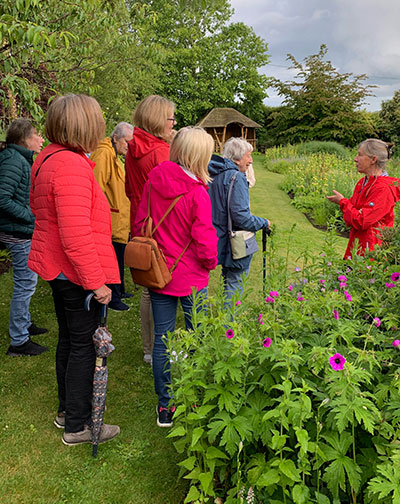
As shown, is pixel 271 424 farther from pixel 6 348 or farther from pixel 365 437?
pixel 6 348

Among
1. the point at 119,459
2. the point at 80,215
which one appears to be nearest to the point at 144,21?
the point at 80,215

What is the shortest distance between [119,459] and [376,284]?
81.5 inches

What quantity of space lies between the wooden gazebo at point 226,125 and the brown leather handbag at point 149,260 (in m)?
32.5

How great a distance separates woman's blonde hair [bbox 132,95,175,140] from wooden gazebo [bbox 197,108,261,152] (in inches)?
1253

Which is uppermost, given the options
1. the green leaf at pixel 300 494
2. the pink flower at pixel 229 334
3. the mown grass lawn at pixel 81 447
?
the pink flower at pixel 229 334

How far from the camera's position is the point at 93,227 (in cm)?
273

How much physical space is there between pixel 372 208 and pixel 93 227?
8.72 feet

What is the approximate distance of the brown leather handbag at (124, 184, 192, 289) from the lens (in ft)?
9.68

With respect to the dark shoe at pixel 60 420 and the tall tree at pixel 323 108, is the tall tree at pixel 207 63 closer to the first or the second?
the tall tree at pixel 323 108

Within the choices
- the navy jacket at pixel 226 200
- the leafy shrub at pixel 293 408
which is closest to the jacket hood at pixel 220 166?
the navy jacket at pixel 226 200

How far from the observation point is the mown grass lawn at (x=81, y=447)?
2656 mm

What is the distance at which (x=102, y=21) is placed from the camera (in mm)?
4898

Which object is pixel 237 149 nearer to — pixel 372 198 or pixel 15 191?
pixel 372 198

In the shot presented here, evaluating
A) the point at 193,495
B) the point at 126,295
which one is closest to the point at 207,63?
the point at 126,295
